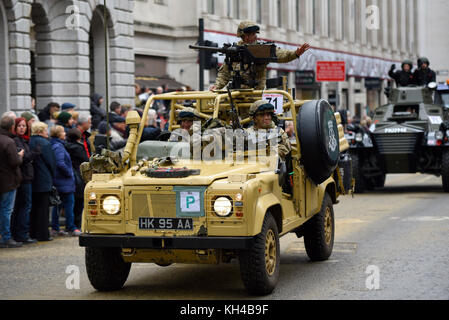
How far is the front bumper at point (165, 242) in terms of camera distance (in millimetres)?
8422

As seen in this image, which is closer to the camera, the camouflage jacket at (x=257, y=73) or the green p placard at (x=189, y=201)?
the green p placard at (x=189, y=201)

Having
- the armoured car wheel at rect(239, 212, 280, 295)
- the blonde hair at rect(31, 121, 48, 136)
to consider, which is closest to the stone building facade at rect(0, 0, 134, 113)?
the blonde hair at rect(31, 121, 48, 136)

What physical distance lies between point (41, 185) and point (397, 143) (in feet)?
30.2

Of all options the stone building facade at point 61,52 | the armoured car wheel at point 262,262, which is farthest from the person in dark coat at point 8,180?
the stone building facade at point 61,52

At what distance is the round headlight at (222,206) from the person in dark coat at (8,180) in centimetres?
503

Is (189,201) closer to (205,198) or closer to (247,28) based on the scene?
(205,198)

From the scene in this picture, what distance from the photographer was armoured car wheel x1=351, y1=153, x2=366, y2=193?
2061 cm

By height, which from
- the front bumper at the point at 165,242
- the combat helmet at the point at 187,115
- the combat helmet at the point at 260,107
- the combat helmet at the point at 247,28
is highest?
the combat helmet at the point at 247,28

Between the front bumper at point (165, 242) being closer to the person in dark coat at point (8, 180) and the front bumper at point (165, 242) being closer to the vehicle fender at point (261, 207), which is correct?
the vehicle fender at point (261, 207)

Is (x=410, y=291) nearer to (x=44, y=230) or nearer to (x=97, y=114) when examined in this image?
(x=44, y=230)

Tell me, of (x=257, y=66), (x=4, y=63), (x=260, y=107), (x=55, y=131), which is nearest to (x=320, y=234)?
(x=260, y=107)

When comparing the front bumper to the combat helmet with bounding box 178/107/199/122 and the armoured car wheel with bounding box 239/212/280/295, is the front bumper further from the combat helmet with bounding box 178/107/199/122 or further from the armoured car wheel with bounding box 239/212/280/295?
the combat helmet with bounding box 178/107/199/122

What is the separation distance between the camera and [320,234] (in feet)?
35.8
